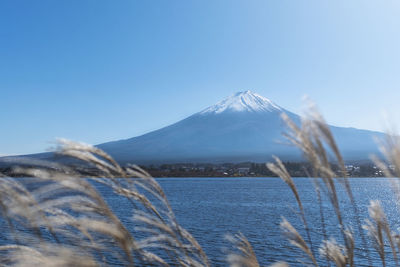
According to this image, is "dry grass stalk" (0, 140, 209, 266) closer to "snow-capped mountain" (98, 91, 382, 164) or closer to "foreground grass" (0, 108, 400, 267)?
"foreground grass" (0, 108, 400, 267)

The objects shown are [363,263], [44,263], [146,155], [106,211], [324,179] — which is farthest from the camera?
[146,155]

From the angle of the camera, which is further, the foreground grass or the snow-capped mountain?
the snow-capped mountain

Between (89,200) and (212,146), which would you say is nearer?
(89,200)

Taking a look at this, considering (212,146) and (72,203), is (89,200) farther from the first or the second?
(212,146)

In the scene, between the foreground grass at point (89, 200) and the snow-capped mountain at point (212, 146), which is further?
the snow-capped mountain at point (212, 146)

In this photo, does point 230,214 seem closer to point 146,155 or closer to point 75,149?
point 75,149

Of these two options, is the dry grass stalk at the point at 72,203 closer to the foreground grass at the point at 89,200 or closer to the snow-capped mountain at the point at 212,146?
the foreground grass at the point at 89,200

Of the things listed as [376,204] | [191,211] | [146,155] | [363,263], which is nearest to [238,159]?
[146,155]

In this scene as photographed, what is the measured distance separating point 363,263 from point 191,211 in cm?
2154

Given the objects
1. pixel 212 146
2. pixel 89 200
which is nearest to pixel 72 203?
pixel 89 200

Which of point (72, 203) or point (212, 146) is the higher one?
point (212, 146)

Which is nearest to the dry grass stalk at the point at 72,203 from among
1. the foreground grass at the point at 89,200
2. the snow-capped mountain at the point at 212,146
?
the foreground grass at the point at 89,200

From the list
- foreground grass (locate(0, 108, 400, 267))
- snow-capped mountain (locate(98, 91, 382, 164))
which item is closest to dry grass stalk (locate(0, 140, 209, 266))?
foreground grass (locate(0, 108, 400, 267))

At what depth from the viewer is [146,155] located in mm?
155250
